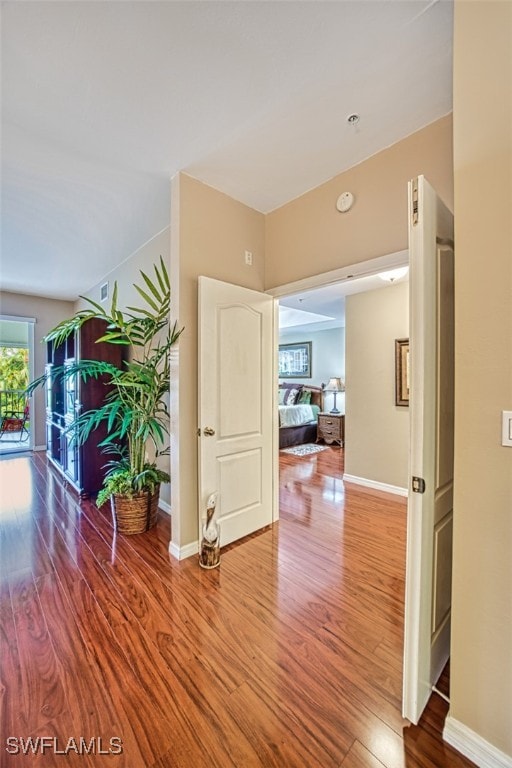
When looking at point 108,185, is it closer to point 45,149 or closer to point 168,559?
point 45,149

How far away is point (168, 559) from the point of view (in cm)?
238

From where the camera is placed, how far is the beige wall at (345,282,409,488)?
12.5ft

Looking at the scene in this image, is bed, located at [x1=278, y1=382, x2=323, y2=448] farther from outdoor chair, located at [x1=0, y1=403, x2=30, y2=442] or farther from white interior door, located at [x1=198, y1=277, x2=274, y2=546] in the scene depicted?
outdoor chair, located at [x1=0, y1=403, x2=30, y2=442]

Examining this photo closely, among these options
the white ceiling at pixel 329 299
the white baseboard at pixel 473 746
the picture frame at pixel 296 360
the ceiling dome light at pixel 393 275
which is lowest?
the white baseboard at pixel 473 746

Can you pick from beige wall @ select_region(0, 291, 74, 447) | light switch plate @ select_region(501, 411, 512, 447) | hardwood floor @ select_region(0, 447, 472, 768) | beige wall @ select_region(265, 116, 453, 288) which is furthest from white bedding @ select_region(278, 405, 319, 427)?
light switch plate @ select_region(501, 411, 512, 447)

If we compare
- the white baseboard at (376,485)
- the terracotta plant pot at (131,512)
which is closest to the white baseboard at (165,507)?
the terracotta plant pot at (131,512)

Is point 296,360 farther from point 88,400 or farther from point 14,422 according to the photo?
point 14,422

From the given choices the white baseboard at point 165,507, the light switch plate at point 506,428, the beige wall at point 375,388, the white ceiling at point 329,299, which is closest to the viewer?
the light switch plate at point 506,428

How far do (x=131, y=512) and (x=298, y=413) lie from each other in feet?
14.2

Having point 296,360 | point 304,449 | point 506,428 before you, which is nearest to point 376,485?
point 304,449

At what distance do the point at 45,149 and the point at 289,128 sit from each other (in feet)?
5.50

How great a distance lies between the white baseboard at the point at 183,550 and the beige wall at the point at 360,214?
7.47 feet

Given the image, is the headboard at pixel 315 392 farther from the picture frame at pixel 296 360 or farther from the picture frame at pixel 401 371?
the picture frame at pixel 401 371

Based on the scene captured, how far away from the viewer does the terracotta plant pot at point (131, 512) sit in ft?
9.07
